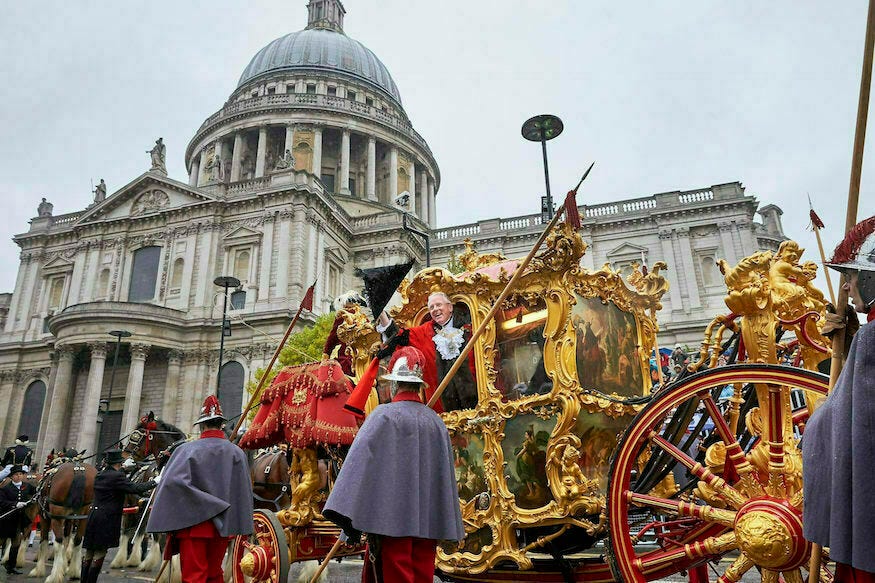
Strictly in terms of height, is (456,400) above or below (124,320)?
below

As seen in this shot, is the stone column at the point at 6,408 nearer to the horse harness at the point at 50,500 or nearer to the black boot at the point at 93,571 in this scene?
the horse harness at the point at 50,500

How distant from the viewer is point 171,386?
32.8m

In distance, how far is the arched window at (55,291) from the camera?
40375 millimetres

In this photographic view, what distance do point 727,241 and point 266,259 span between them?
26053 millimetres

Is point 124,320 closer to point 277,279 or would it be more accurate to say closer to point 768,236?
point 277,279

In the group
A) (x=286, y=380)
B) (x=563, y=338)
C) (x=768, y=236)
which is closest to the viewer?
(x=563, y=338)

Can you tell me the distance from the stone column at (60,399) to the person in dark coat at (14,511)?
23.8m

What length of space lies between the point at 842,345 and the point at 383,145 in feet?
167

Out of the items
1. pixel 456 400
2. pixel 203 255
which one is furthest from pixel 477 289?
pixel 203 255

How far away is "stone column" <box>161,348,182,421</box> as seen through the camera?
32.6 metres

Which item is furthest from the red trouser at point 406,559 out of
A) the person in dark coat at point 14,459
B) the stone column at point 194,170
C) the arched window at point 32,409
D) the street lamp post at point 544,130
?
the stone column at point 194,170

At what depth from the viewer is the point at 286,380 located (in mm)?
7344

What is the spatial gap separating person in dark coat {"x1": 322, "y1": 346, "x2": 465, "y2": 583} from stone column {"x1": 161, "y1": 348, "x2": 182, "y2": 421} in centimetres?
3146

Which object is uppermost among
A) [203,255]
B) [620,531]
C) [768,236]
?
[768,236]
